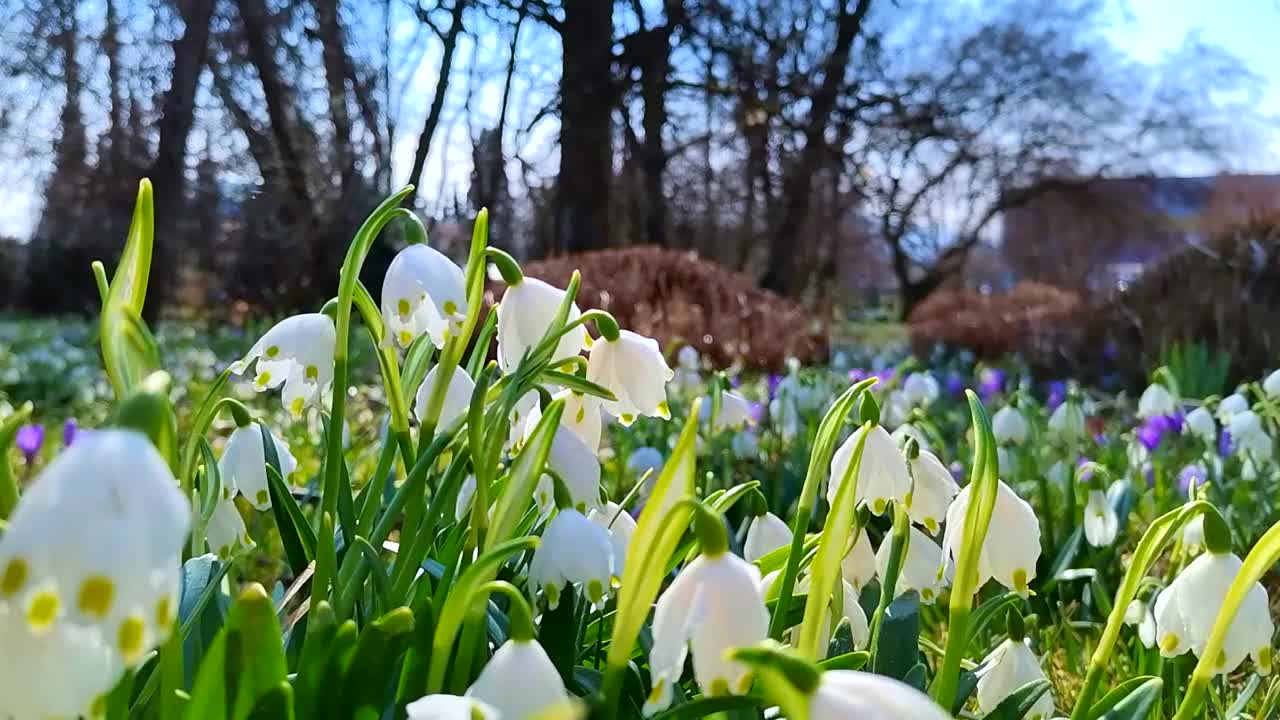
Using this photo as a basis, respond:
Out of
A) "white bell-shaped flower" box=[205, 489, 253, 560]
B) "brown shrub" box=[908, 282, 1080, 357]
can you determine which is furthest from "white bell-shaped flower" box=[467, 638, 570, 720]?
"brown shrub" box=[908, 282, 1080, 357]

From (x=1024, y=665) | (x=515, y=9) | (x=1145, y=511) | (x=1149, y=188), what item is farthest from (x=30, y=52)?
(x=1149, y=188)

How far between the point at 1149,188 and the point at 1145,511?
1601 centimetres

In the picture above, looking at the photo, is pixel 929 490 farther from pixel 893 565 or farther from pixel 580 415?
pixel 580 415

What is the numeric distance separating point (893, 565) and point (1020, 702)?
0.55 ft

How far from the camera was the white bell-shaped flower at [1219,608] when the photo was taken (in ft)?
2.58

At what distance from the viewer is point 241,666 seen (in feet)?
2.27

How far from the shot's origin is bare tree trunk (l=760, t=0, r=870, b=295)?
1207 centimetres

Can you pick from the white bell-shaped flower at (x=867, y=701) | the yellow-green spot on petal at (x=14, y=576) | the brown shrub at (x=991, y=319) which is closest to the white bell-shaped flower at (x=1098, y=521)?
the white bell-shaped flower at (x=867, y=701)

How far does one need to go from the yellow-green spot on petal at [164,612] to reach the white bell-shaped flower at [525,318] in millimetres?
549

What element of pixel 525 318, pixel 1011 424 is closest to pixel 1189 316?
pixel 1011 424

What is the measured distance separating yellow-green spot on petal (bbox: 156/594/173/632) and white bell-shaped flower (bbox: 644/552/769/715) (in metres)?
0.26

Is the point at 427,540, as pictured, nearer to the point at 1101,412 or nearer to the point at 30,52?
the point at 1101,412

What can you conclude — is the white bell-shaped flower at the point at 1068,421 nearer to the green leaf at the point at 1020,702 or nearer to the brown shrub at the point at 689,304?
the green leaf at the point at 1020,702

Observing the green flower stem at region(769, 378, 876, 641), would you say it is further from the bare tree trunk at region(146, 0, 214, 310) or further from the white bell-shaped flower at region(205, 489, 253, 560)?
the bare tree trunk at region(146, 0, 214, 310)
